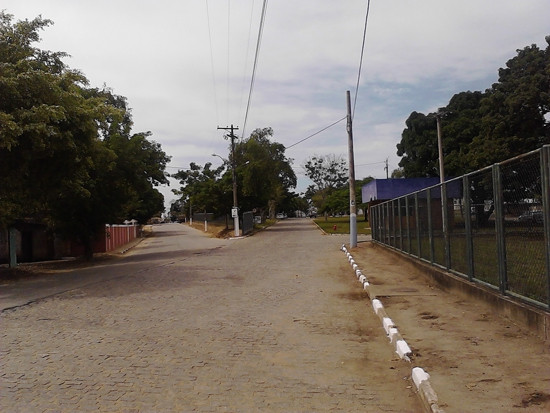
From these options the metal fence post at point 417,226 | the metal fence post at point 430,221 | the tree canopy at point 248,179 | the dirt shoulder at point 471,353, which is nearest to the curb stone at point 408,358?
the dirt shoulder at point 471,353

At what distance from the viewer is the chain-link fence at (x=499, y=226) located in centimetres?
648

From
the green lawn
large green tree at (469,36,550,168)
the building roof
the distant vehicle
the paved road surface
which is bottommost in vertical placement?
the paved road surface

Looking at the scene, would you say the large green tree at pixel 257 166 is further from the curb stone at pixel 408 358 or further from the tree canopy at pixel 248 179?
the curb stone at pixel 408 358

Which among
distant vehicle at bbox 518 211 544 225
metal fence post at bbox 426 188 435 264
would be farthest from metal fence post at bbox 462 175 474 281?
metal fence post at bbox 426 188 435 264

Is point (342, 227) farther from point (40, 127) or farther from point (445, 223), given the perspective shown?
point (445, 223)

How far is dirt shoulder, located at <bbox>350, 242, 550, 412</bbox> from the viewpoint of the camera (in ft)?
15.4

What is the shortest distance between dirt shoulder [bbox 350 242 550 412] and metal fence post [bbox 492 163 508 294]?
542 mm

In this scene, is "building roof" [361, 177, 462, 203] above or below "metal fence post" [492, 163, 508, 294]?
above

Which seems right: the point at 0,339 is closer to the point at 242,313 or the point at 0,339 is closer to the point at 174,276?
the point at 242,313

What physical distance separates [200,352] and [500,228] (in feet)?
14.7

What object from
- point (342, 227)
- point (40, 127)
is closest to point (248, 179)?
point (342, 227)

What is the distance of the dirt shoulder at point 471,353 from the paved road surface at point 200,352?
39 cm

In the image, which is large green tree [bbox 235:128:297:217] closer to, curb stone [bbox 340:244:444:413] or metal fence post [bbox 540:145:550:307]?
curb stone [bbox 340:244:444:413]

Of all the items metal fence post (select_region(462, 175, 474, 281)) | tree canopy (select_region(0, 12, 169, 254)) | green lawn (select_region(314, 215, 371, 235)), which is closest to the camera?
metal fence post (select_region(462, 175, 474, 281))
